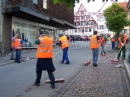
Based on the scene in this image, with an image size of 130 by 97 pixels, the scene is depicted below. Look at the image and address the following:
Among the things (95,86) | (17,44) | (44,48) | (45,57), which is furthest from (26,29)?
(95,86)

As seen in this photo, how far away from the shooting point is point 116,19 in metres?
24.4

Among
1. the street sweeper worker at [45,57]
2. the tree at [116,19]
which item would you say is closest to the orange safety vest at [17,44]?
the street sweeper worker at [45,57]

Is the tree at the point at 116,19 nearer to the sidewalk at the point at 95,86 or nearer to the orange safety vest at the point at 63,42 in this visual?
the orange safety vest at the point at 63,42

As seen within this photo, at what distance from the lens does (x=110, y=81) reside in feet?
25.2

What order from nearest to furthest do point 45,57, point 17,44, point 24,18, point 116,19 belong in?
point 45,57
point 17,44
point 24,18
point 116,19

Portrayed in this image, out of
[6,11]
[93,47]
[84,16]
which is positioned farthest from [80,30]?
[93,47]

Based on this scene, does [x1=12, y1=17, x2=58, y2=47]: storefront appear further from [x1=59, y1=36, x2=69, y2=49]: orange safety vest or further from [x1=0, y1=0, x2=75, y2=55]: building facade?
[x1=59, y1=36, x2=69, y2=49]: orange safety vest

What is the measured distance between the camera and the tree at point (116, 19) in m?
24.3

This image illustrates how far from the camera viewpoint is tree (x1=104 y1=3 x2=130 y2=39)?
79.8 feet

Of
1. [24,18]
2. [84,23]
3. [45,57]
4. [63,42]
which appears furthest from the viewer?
[84,23]

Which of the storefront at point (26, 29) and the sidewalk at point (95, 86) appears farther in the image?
the storefront at point (26, 29)

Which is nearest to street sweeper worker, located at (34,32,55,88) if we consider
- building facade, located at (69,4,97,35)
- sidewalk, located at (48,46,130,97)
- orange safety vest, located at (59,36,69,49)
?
sidewalk, located at (48,46,130,97)

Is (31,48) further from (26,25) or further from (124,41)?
(124,41)

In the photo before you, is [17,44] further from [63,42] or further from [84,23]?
[84,23]
